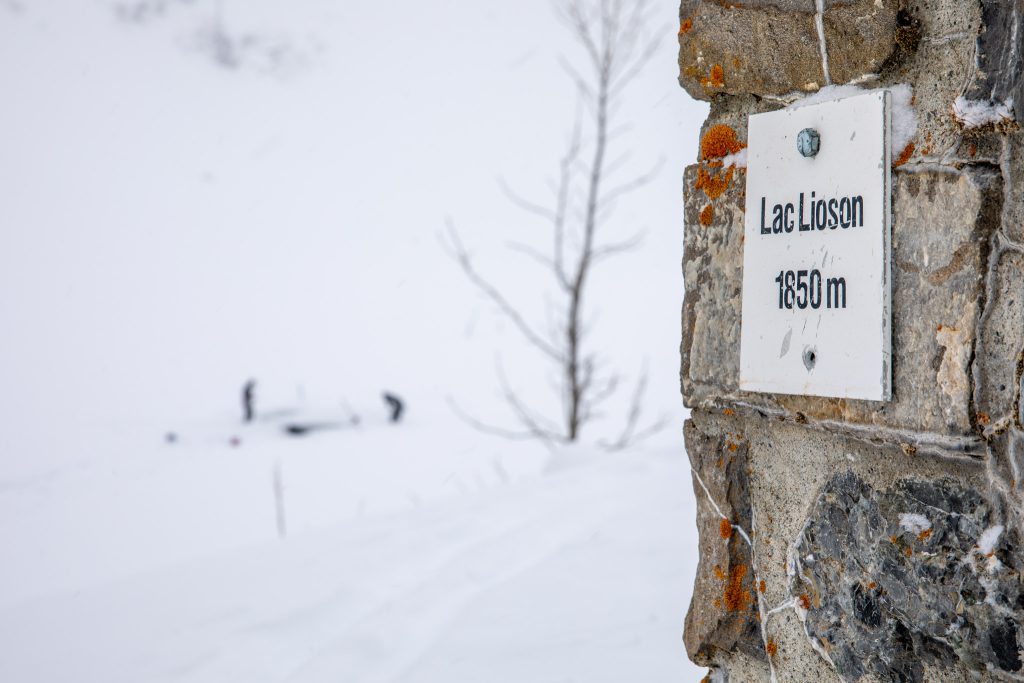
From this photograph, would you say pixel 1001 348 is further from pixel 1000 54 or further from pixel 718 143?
pixel 718 143

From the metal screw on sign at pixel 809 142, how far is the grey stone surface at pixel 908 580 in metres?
0.35

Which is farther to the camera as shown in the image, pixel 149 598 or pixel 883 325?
pixel 149 598

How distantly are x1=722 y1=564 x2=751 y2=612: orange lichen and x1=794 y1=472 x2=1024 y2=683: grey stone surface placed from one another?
8 centimetres

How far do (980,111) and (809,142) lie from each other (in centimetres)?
16

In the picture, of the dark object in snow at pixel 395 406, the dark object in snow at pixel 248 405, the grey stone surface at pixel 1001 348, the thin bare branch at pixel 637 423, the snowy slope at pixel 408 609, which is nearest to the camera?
the grey stone surface at pixel 1001 348

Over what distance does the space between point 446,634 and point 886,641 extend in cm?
104

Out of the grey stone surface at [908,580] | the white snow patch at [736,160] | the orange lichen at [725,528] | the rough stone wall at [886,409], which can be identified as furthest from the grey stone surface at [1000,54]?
the orange lichen at [725,528]

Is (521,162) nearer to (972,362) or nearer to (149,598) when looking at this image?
(149,598)

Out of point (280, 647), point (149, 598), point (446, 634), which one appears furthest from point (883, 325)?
Result: point (149, 598)

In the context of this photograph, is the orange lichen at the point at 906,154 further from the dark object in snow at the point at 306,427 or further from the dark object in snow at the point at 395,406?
the dark object in snow at the point at 395,406

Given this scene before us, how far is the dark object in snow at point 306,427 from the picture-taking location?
26.6 feet

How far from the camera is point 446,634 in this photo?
5.27 feet

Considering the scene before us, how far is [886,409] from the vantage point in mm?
745

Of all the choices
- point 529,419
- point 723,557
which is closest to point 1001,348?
point 723,557
